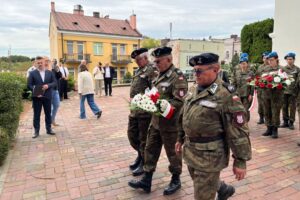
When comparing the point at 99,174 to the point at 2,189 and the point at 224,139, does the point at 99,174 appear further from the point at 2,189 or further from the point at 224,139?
the point at 224,139

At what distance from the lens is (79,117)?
8.26 meters

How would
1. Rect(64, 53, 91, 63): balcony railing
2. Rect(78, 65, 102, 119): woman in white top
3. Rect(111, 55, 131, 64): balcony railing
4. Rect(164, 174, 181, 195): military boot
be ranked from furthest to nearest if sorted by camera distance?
Rect(111, 55, 131, 64): balcony railing < Rect(64, 53, 91, 63): balcony railing < Rect(78, 65, 102, 119): woman in white top < Rect(164, 174, 181, 195): military boot

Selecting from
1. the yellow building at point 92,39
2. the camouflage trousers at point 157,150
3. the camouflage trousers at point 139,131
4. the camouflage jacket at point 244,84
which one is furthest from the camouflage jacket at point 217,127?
the yellow building at point 92,39

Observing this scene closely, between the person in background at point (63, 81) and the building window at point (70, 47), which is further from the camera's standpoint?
the building window at point (70, 47)

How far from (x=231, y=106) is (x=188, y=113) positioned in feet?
1.30

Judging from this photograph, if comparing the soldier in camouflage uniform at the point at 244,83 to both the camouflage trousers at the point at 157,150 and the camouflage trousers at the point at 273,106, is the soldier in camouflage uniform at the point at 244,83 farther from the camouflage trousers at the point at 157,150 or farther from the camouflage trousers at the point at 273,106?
the camouflage trousers at the point at 157,150

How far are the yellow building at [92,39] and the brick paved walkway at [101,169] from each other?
26.2 metres

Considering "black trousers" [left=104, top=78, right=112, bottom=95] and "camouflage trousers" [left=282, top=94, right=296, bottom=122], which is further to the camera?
"black trousers" [left=104, top=78, right=112, bottom=95]

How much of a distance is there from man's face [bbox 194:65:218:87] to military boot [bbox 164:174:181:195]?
160 cm

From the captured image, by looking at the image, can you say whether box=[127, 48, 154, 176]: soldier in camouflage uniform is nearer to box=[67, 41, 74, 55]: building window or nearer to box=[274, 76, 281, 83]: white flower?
box=[274, 76, 281, 83]: white flower

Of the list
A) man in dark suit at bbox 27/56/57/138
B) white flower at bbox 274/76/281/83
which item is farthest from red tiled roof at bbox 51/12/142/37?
white flower at bbox 274/76/281/83

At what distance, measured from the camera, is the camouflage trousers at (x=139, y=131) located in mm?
3729

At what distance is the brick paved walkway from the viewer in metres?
3.49

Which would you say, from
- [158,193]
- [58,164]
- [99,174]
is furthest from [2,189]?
[158,193]
